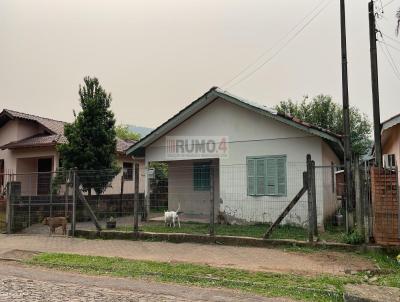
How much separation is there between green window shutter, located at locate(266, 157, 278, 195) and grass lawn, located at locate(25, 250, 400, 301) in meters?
5.20

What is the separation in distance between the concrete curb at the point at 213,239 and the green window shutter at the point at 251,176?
3.88 metres

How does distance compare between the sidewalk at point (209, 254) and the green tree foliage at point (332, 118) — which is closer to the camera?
the sidewalk at point (209, 254)

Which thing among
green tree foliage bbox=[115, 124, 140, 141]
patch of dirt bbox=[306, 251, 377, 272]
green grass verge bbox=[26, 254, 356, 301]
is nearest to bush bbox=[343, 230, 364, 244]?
patch of dirt bbox=[306, 251, 377, 272]

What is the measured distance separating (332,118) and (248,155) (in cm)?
2287

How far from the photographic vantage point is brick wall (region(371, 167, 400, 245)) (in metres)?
8.39

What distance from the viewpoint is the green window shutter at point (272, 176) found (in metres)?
13.4

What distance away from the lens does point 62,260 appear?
336 inches

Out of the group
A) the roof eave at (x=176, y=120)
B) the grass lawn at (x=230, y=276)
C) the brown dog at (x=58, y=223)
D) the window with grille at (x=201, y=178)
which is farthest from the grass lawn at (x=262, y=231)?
the roof eave at (x=176, y=120)

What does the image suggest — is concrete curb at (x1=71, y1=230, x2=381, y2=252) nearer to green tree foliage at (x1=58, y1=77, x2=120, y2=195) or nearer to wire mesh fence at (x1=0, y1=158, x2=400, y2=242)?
wire mesh fence at (x1=0, y1=158, x2=400, y2=242)

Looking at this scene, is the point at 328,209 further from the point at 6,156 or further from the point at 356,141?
the point at 356,141

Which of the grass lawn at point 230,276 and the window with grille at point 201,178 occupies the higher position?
the window with grille at point 201,178

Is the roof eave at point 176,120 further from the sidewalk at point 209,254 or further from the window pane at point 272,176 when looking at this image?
the sidewalk at point 209,254

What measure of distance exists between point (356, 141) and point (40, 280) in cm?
3309

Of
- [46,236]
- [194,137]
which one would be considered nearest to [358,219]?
[194,137]
